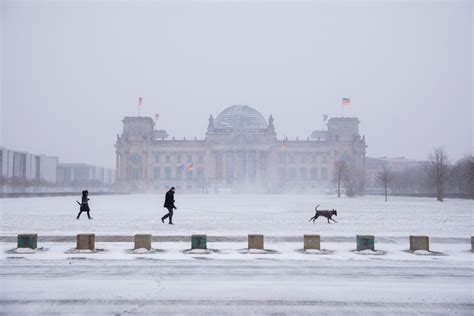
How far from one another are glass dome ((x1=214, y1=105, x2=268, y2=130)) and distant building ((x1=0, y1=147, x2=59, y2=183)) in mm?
62058

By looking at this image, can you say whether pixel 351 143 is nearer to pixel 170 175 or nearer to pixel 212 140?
pixel 212 140

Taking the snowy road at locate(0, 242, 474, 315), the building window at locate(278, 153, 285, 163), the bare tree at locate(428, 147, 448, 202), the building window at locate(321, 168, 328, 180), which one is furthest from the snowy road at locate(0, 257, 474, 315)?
the building window at locate(321, 168, 328, 180)

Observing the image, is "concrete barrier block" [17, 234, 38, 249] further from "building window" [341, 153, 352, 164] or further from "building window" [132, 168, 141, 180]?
"building window" [341, 153, 352, 164]

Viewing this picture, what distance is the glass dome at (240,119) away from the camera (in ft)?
470

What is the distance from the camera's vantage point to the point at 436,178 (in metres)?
67.4

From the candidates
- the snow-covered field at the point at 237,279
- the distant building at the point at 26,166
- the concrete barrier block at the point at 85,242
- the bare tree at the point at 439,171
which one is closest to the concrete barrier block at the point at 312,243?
the snow-covered field at the point at 237,279

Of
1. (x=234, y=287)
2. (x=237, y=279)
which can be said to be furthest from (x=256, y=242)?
(x=234, y=287)

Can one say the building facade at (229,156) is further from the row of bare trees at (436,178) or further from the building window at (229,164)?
the row of bare trees at (436,178)

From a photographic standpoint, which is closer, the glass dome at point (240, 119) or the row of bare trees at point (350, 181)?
the row of bare trees at point (350, 181)

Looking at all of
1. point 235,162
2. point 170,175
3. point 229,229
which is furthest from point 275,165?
point 229,229

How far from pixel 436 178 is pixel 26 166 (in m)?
138

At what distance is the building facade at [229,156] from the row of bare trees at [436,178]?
20.4 m

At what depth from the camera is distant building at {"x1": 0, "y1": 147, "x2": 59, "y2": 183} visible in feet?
441

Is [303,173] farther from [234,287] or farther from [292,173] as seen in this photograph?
[234,287]
